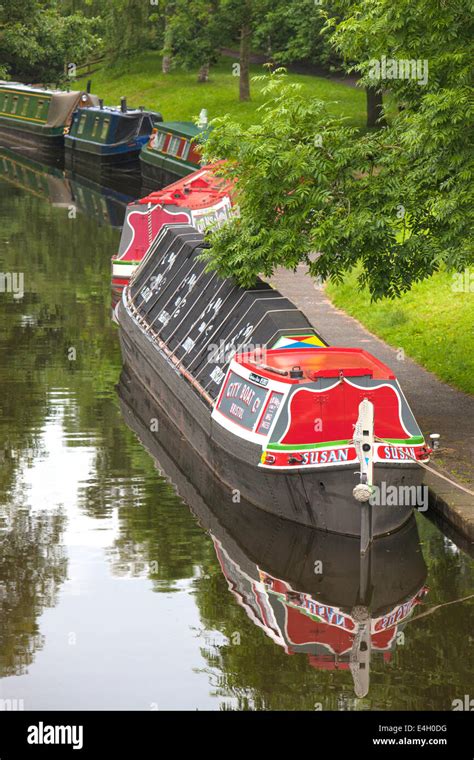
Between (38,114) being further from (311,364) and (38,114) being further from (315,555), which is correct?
(315,555)

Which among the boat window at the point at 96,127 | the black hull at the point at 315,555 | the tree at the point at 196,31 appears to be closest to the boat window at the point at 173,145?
the boat window at the point at 96,127

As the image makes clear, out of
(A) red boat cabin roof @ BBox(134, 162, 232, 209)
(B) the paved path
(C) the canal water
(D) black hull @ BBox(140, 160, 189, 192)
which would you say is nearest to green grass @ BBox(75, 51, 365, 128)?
(D) black hull @ BBox(140, 160, 189, 192)

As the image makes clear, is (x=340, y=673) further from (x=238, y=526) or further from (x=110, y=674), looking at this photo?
(x=238, y=526)

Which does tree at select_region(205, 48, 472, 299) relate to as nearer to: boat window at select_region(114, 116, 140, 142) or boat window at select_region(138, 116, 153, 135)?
boat window at select_region(138, 116, 153, 135)

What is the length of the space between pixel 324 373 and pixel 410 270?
4.07m

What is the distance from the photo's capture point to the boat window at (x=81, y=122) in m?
64.5

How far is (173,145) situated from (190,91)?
17.4 meters

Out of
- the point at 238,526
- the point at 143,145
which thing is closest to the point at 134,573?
the point at 238,526

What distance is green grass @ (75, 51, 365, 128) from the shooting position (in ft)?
209

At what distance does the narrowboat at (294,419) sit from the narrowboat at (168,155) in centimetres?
3062

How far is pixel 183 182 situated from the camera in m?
37.6

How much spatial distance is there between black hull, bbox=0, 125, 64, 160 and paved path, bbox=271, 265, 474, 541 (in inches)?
1488

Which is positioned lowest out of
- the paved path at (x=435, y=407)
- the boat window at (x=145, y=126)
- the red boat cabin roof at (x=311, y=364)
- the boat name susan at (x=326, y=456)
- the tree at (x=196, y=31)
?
the paved path at (x=435, y=407)

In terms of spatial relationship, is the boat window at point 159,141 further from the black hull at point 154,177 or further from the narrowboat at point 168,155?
the black hull at point 154,177
